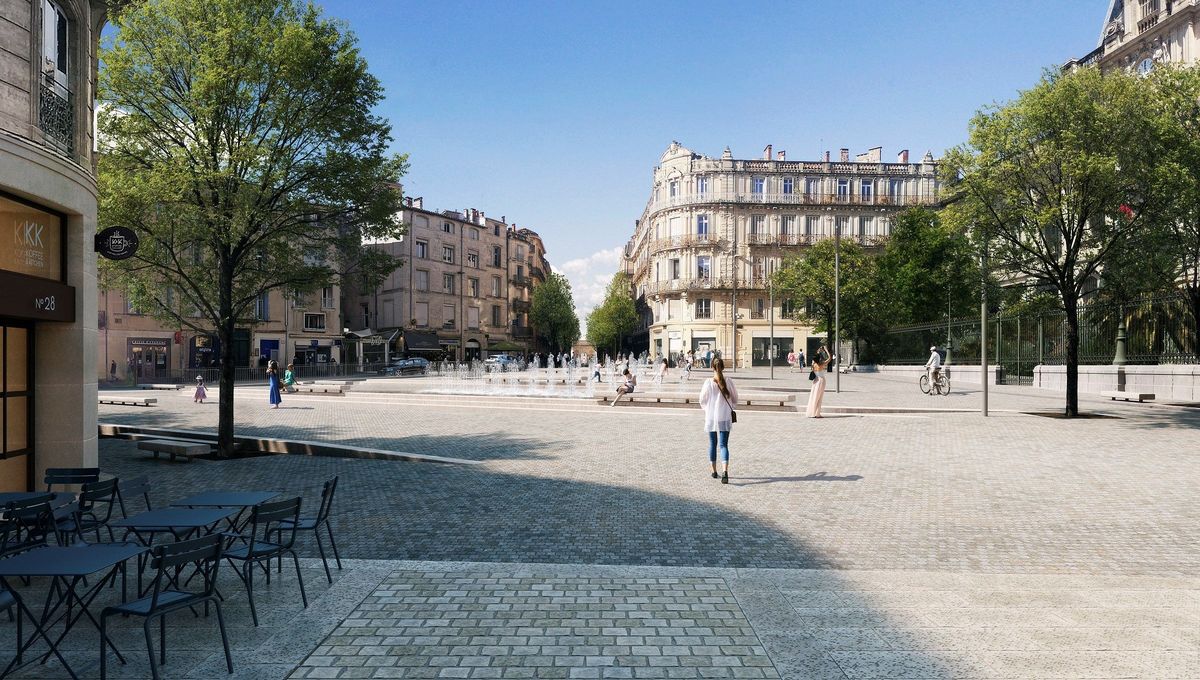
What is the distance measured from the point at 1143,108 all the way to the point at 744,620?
16719 mm

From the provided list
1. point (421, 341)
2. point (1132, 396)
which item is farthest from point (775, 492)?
point (421, 341)

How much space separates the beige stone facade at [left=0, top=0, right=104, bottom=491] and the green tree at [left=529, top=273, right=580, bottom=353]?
72.3 m

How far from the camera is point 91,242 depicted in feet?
30.7

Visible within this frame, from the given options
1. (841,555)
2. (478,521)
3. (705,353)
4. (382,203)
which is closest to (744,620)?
(841,555)

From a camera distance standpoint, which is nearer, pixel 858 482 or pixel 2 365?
pixel 2 365

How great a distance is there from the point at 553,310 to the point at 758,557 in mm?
76172

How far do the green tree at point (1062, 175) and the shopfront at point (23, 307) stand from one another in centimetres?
1740

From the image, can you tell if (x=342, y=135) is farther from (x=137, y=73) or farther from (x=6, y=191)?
(x=6, y=191)

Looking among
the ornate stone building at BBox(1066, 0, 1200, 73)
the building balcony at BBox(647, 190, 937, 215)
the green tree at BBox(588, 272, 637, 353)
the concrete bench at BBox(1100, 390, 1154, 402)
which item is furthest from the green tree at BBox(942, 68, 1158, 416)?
the green tree at BBox(588, 272, 637, 353)

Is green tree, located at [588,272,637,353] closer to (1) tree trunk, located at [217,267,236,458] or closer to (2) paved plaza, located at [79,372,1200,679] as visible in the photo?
(2) paved plaza, located at [79,372,1200,679]

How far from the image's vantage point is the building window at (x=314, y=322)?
54188 millimetres

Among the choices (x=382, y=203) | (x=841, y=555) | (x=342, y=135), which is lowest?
(x=841, y=555)

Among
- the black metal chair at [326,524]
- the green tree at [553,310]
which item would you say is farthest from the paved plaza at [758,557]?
the green tree at [553,310]

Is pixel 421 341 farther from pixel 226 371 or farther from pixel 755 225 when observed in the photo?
pixel 226 371
